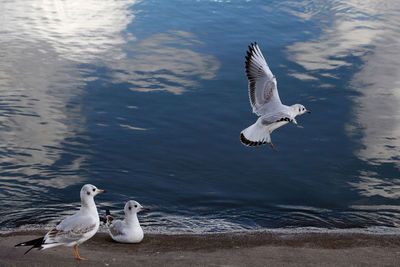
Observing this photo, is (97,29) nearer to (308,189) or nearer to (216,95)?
(216,95)

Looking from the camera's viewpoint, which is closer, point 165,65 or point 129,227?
point 129,227

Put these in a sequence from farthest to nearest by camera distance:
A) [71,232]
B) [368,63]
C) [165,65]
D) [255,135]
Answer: [368,63] < [165,65] < [255,135] < [71,232]

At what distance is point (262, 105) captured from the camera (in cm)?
1082

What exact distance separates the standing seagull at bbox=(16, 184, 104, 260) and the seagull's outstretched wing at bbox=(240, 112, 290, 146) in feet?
11.6

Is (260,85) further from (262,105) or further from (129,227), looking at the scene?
(129,227)

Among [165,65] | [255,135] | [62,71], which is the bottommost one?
[255,135]

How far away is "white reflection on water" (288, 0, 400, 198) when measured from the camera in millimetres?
12844

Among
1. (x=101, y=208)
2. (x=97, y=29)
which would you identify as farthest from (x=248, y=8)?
(x=101, y=208)

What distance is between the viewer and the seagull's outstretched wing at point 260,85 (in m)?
10.7

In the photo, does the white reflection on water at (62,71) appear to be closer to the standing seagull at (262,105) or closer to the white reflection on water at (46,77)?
the white reflection on water at (46,77)

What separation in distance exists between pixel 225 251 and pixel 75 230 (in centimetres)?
227

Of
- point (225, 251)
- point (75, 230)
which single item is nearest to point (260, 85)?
point (225, 251)

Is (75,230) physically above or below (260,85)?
below

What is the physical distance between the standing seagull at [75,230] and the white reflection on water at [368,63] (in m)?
5.82
